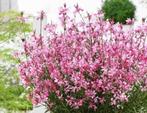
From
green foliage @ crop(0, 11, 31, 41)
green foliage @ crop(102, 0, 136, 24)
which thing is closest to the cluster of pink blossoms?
green foliage @ crop(0, 11, 31, 41)

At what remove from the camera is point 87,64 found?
2.85 meters

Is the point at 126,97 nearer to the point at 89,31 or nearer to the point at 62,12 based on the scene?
the point at 89,31

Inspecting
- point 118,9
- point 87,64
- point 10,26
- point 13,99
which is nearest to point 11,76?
point 13,99

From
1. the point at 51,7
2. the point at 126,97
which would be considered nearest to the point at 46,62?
the point at 126,97

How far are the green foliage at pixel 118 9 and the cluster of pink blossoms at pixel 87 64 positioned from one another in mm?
7009

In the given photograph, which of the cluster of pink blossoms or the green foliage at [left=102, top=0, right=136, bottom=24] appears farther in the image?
the green foliage at [left=102, top=0, right=136, bottom=24]

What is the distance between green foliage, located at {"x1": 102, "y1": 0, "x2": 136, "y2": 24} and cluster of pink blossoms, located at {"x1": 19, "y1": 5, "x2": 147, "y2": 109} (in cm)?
701

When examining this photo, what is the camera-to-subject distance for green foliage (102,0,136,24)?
10.2m

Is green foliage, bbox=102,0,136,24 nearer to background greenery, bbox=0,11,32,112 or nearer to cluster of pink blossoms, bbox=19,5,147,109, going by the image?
background greenery, bbox=0,11,32,112

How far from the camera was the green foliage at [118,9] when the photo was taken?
10.2m

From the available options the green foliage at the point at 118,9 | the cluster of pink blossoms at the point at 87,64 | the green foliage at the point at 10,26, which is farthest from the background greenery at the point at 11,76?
the green foliage at the point at 118,9

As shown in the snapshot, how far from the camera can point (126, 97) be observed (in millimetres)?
2945

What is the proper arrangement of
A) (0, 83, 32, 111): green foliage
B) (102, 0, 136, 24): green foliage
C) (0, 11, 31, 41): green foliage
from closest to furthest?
(0, 83, 32, 111): green foliage → (0, 11, 31, 41): green foliage → (102, 0, 136, 24): green foliage

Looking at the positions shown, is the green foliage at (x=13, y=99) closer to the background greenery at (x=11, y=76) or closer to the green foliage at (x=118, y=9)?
the background greenery at (x=11, y=76)
